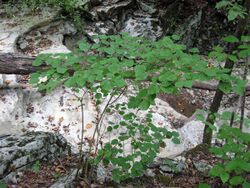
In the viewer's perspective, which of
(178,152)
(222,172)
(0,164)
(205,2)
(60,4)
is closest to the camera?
(222,172)

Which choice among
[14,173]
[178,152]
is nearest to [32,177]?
[14,173]

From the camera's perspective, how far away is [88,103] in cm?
677

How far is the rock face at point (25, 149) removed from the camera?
4105 mm

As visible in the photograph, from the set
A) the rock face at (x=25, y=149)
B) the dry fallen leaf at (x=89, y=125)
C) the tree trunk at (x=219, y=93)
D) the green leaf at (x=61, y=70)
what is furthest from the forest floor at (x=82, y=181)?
the green leaf at (x=61, y=70)

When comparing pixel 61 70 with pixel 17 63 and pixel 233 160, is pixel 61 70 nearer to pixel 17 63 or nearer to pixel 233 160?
pixel 233 160

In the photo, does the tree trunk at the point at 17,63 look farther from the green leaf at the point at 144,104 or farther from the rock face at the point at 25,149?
the green leaf at the point at 144,104

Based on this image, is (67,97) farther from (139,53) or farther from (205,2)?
(205,2)

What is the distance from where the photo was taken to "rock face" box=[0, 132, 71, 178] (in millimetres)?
4105

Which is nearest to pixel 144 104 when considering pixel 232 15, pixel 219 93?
pixel 232 15

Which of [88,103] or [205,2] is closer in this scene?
[88,103]

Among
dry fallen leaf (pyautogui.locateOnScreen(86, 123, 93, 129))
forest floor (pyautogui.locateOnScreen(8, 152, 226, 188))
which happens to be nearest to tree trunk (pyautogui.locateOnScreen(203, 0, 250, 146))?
forest floor (pyautogui.locateOnScreen(8, 152, 226, 188))

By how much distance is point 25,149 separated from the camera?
429 centimetres

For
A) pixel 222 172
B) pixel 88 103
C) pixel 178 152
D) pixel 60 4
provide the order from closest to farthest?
pixel 222 172 < pixel 178 152 < pixel 88 103 < pixel 60 4

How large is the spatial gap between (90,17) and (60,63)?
22.8 ft
